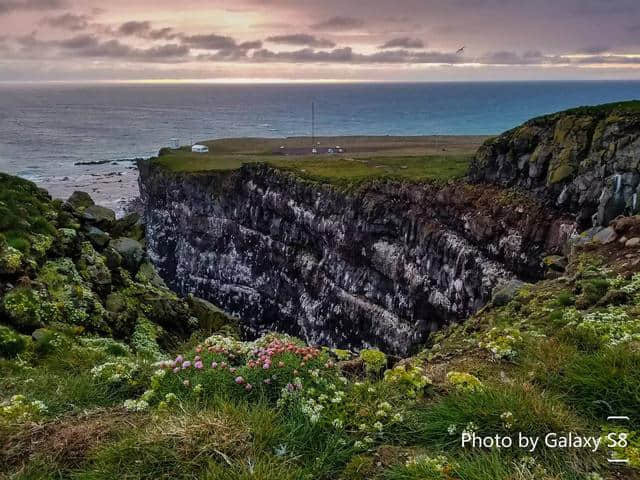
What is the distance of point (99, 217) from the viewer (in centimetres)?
2356

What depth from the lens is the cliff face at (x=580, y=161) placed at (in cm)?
2461

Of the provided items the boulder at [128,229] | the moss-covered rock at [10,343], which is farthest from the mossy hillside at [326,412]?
the boulder at [128,229]

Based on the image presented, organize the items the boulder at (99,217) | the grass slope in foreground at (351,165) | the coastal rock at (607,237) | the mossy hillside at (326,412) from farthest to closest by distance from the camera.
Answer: the grass slope in foreground at (351,165) < the boulder at (99,217) < the coastal rock at (607,237) < the mossy hillside at (326,412)

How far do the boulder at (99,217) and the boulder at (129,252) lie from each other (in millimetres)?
1568

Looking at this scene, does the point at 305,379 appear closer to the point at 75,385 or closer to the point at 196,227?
the point at 75,385

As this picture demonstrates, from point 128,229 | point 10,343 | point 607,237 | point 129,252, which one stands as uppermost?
point 607,237

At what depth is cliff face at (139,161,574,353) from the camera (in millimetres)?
35062

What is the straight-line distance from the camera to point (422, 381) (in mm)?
8281

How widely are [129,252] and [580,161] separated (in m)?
27.6

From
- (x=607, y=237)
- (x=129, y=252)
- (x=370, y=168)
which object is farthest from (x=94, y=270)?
(x=370, y=168)

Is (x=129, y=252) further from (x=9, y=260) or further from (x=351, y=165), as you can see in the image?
(x=351, y=165)

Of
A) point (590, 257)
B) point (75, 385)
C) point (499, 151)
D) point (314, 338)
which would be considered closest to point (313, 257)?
point (314, 338)

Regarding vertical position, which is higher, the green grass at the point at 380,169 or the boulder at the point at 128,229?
the green grass at the point at 380,169

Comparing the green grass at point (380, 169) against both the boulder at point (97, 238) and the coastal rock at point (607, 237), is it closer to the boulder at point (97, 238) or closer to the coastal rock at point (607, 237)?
the coastal rock at point (607, 237)
